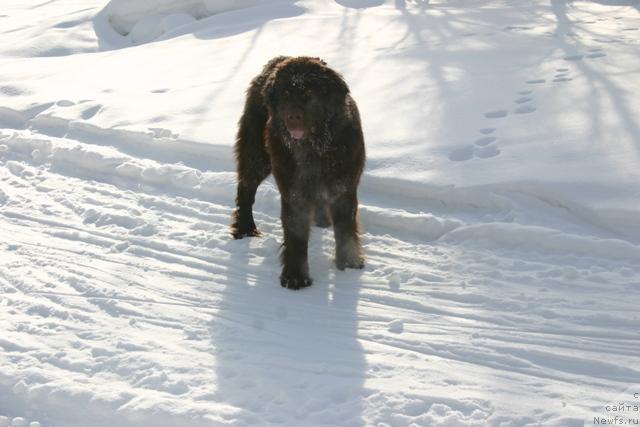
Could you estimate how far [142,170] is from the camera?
23.3 ft

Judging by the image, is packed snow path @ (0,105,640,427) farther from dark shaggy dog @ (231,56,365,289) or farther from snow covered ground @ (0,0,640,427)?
dark shaggy dog @ (231,56,365,289)

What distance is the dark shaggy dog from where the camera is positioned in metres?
4.80

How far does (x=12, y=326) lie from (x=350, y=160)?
8.01ft

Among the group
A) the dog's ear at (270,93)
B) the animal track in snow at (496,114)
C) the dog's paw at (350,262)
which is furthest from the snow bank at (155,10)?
the dog's paw at (350,262)

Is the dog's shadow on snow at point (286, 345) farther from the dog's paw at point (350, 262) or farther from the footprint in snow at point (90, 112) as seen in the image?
the footprint in snow at point (90, 112)

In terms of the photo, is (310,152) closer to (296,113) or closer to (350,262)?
(296,113)

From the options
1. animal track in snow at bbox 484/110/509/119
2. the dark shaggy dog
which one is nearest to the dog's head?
the dark shaggy dog

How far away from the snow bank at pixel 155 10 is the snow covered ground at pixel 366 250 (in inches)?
146

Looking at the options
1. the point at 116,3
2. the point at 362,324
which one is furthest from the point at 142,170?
the point at 116,3

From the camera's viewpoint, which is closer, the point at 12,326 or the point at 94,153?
the point at 12,326

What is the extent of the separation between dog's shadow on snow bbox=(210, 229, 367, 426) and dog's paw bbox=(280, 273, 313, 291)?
46 millimetres

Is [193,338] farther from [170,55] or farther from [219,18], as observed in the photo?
[219,18]

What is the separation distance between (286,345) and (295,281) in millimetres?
758

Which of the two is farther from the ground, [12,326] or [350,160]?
[350,160]
